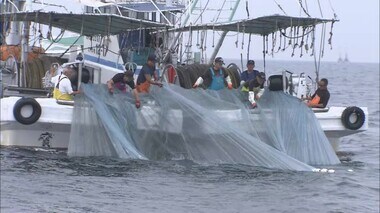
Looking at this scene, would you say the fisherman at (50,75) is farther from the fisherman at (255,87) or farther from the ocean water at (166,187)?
the fisherman at (255,87)

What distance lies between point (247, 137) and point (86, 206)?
16.8 feet

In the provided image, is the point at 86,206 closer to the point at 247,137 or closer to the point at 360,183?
the point at 247,137

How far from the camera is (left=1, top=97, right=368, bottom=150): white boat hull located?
682 inches

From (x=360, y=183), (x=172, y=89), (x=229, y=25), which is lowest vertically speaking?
(x=360, y=183)

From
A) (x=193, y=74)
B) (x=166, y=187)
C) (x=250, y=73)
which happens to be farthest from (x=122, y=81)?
(x=166, y=187)

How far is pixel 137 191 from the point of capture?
1409 cm

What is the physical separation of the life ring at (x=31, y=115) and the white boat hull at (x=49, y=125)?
0.10 meters

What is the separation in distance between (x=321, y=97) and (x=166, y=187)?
594 cm

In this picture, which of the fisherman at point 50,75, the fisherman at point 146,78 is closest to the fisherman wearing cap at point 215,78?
the fisherman at point 146,78

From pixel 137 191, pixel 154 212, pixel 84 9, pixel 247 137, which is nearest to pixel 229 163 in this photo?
pixel 247 137

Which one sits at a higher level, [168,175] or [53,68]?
[53,68]

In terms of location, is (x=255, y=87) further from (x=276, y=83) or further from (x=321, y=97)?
(x=321, y=97)

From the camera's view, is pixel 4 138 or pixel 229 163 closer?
pixel 229 163

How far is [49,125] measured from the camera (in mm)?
17641
